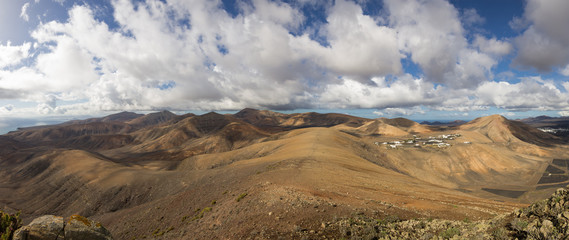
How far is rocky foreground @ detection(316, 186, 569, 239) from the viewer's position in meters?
7.21

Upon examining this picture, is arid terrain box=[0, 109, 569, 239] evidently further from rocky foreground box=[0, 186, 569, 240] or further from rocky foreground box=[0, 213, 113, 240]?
rocky foreground box=[0, 213, 113, 240]

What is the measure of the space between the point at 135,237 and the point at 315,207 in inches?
788

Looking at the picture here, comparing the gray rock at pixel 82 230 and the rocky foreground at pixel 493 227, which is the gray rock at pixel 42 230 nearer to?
the gray rock at pixel 82 230

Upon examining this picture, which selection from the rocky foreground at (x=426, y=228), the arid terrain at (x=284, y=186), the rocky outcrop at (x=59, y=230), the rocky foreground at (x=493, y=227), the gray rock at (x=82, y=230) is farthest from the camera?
the arid terrain at (x=284, y=186)

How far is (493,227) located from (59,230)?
58.9ft

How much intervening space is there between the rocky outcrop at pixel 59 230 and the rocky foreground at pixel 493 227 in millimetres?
10132

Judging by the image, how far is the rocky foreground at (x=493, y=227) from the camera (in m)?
7.21

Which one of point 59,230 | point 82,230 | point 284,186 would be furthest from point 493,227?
point 59,230

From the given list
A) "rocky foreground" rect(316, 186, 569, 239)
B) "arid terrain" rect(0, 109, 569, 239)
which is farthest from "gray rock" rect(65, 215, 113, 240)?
"rocky foreground" rect(316, 186, 569, 239)

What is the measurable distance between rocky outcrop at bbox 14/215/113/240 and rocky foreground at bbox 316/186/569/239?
1013 cm

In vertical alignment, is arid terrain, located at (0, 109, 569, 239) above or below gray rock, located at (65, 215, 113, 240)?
below

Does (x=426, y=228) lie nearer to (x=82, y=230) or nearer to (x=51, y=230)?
(x=82, y=230)

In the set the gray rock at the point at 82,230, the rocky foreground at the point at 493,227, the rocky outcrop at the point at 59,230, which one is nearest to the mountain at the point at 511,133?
the rocky foreground at the point at 493,227

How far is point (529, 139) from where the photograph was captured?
134 metres
